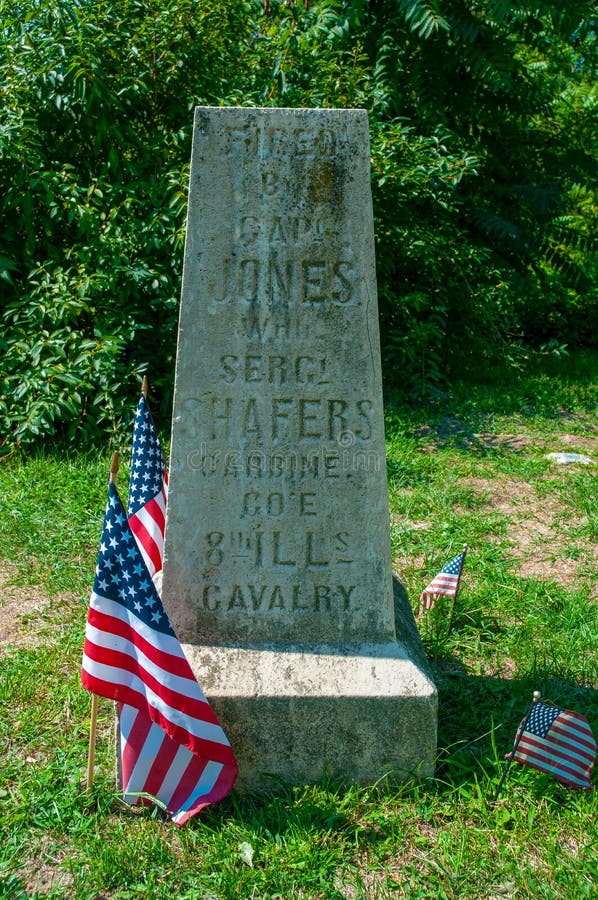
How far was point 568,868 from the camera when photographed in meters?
2.29

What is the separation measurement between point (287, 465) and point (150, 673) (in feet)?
2.43

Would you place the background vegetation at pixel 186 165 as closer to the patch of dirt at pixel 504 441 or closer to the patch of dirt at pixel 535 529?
the patch of dirt at pixel 504 441

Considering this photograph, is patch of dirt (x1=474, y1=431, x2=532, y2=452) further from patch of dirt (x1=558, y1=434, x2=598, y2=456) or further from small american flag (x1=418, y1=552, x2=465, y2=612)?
small american flag (x1=418, y1=552, x2=465, y2=612)

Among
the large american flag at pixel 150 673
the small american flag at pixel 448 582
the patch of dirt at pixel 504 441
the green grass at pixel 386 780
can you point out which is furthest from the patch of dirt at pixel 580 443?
the large american flag at pixel 150 673

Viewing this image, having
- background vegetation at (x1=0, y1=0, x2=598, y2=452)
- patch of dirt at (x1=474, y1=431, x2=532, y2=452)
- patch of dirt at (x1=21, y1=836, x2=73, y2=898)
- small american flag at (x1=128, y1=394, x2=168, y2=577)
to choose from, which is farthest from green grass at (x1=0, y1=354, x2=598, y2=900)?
background vegetation at (x1=0, y1=0, x2=598, y2=452)

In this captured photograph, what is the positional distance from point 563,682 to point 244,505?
4.67ft

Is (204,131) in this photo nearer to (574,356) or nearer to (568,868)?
(568,868)

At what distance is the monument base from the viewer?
258 centimetres

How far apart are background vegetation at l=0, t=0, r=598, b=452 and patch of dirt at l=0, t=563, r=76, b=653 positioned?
175 centimetres

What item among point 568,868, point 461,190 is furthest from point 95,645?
point 461,190

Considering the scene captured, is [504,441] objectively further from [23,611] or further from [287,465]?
[287,465]

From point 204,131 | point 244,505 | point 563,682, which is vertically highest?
point 204,131

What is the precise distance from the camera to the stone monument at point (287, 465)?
253 centimetres

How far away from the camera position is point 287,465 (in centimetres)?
266
